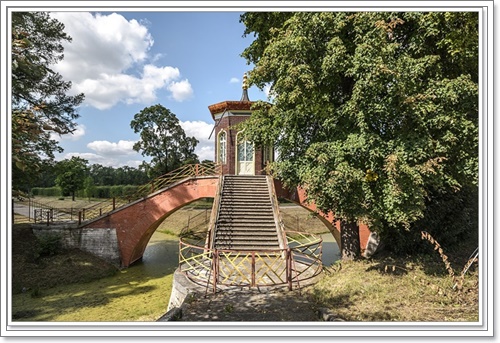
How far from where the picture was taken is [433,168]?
6.25 m

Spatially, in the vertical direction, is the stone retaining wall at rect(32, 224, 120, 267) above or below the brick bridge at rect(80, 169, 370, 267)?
below

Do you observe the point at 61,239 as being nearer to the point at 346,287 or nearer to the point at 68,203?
the point at 346,287

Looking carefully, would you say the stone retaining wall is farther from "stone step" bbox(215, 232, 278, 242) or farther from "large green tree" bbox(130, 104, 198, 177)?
"large green tree" bbox(130, 104, 198, 177)

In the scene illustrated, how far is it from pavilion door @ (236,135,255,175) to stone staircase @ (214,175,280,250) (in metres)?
1.82

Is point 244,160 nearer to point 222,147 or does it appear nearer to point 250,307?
point 222,147

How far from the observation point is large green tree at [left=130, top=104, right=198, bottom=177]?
2533cm

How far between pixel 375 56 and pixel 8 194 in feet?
24.3

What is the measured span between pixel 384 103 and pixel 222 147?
9.89 metres

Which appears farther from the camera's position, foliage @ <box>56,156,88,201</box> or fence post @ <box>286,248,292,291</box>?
foliage @ <box>56,156,88,201</box>

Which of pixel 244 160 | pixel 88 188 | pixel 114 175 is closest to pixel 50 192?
pixel 88 188

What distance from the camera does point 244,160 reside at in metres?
14.6

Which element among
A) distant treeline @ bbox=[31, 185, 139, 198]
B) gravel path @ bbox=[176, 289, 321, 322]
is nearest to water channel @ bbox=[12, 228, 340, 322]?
gravel path @ bbox=[176, 289, 321, 322]

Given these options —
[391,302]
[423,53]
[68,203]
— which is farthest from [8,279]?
[68,203]
